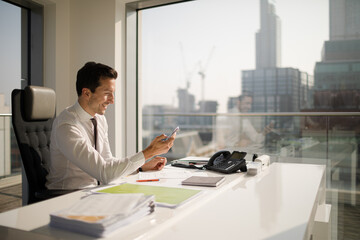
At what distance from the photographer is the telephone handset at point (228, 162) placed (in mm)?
1715

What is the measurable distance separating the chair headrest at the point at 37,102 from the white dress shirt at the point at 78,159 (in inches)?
7.1

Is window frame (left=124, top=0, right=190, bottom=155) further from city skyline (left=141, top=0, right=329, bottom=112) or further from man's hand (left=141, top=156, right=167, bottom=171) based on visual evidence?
man's hand (left=141, top=156, right=167, bottom=171)

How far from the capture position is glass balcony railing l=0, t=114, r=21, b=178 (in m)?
3.02

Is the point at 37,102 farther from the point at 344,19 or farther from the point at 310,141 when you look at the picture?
the point at 344,19

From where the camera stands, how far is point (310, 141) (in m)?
3.21

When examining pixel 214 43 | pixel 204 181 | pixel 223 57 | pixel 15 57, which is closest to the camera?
pixel 204 181

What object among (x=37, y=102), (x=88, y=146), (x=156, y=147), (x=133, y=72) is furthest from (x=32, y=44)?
(x=156, y=147)

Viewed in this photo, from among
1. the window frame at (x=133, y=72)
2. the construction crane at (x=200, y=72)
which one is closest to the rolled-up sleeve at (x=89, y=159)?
the window frame at (x=133, y=72)

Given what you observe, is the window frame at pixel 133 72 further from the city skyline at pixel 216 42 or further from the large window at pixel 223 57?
the city skyline at pixel 216 42

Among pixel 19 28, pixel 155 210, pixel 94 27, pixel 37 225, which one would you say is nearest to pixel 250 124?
pixel 94 27

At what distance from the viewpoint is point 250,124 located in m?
3.79

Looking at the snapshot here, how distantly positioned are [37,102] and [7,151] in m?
1.58

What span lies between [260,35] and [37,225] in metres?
3.96

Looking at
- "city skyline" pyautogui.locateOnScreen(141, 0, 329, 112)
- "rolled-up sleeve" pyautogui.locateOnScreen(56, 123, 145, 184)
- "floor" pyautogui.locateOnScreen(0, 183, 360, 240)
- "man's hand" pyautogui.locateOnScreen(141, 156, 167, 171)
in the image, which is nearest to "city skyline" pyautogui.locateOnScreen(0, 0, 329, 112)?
"city skyline" pyautogui.locateOnScreen(141, 0, 329, 112)
